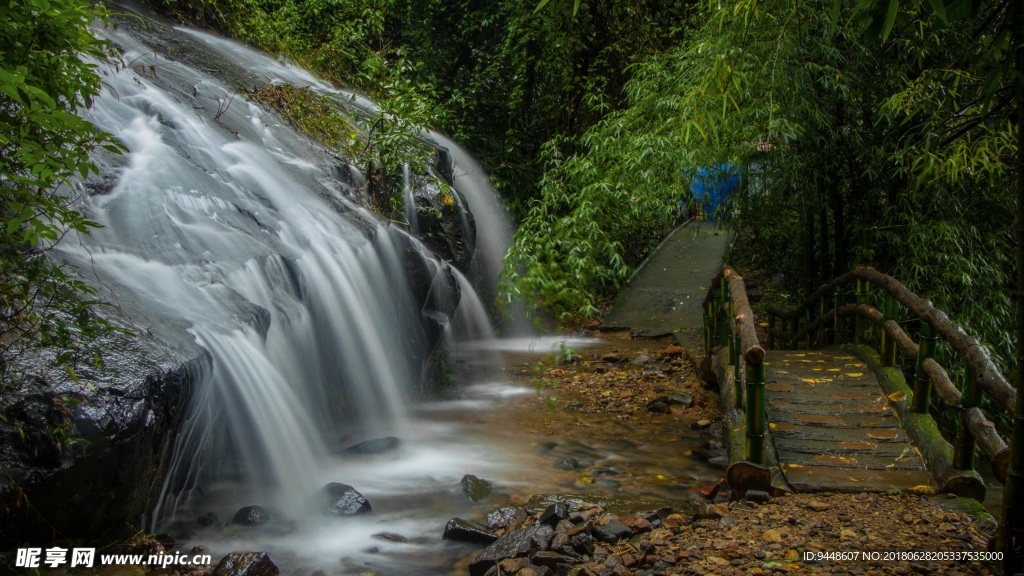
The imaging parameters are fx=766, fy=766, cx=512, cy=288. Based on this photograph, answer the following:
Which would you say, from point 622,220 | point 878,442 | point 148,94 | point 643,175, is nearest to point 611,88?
point 622,220

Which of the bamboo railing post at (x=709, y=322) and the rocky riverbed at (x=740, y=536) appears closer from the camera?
the rocky riverbed at (x=740, y=536)

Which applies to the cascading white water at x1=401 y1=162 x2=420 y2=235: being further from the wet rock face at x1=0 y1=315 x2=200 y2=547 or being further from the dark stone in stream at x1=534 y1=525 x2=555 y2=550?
the dark stone in stream at x1=534 y1=525 x2=555 y2=550

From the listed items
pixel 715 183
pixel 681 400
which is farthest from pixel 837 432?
pixel 715 183

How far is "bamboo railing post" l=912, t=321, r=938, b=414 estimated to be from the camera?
15.3 feet

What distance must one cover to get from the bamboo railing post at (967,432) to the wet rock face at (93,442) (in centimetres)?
422

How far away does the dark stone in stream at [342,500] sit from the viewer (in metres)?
4.95

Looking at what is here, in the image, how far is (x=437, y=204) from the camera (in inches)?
348

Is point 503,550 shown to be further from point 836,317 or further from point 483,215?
point 483,215

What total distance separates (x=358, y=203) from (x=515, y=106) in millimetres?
5193

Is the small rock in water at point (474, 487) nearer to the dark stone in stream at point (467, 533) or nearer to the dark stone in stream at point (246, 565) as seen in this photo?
the dark stone in stream at point (467, 533)

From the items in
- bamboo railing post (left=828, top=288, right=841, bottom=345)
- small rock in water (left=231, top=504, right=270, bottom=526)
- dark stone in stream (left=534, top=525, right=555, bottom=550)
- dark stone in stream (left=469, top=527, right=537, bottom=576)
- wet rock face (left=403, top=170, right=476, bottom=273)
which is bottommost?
dark stone in stream (left=469, top=527, right=537, bottom=576)
